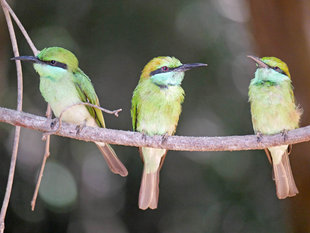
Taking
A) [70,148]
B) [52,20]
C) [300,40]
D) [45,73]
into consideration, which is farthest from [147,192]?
[52,20]

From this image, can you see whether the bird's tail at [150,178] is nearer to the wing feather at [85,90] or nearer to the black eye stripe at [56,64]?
the wing feather at [85,90]

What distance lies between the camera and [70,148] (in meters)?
4.00

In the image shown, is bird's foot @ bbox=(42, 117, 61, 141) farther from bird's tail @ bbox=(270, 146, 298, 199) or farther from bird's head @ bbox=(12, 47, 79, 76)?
bird's tail @ bbox=(270, 146, 298, 199)

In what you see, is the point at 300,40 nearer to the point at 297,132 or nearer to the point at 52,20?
the point at 297,132

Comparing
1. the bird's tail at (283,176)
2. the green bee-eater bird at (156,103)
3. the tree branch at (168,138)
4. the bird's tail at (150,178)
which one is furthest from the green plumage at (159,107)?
the bird's tail at (283,176)

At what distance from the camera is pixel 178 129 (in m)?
4.18

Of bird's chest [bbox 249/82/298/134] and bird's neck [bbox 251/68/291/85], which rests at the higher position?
bird's neck [bbox 251/68/291/85]

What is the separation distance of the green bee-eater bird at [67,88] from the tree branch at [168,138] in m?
0.30

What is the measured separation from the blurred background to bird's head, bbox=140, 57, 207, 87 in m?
0.84

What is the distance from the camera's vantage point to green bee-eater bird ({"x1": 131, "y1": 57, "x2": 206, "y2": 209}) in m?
2.98

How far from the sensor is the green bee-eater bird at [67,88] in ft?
9.52

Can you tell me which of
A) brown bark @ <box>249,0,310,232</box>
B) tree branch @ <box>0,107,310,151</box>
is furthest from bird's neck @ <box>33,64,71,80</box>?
brown bark @ <box>249,0,310,232</box>

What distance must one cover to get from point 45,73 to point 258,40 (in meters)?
1.43

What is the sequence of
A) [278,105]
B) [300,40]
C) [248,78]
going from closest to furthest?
1. [278,105]
2. [300,40]
3. [248,78]
